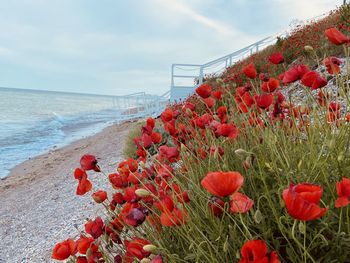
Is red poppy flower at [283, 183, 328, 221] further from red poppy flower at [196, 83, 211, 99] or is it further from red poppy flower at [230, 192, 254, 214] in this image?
red poppy flower at [196, 83, 211, 99]

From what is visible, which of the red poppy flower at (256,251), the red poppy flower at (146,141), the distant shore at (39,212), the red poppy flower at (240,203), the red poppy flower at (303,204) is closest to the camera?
the red poppy flower at (303,204)

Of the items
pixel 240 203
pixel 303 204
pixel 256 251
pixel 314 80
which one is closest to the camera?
pixel 303 204

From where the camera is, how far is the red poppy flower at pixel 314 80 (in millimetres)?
1604

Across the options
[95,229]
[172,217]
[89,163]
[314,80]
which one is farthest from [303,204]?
[89,163]

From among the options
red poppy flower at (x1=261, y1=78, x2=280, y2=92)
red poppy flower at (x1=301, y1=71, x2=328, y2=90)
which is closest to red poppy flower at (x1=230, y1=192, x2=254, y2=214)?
red poppy flower at (x1=301, y1=71, x2=328, y2=90)

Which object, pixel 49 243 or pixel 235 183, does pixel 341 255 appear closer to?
pixel 235 183

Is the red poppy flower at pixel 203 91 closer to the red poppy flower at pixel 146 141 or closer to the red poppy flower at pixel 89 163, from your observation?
the red poppy flower at pixel 146 141

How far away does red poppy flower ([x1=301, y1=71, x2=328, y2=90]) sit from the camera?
160cm

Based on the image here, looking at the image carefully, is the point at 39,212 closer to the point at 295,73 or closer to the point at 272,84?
the point at 272,84

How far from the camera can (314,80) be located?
1.62 metres

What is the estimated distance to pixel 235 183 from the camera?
1074 mm

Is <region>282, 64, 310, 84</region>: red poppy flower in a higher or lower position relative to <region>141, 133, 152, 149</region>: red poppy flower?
higher

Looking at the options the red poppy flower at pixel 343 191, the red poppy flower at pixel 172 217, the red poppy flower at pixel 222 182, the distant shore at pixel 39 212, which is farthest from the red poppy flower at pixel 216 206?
the distant shore at pixel 39 212

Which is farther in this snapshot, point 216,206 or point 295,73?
point 295,73
